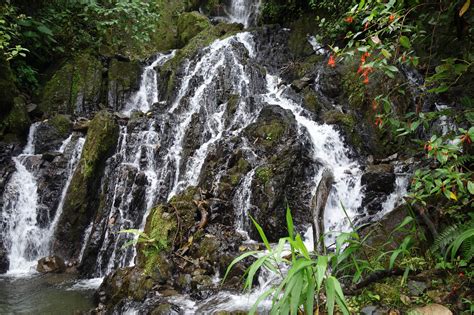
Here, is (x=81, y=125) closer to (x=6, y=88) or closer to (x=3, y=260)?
(x=6, y=88)

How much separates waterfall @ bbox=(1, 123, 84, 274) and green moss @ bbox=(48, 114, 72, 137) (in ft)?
4.17

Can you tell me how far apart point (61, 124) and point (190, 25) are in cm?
902

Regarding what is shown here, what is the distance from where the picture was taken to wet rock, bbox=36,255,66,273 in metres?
8.27

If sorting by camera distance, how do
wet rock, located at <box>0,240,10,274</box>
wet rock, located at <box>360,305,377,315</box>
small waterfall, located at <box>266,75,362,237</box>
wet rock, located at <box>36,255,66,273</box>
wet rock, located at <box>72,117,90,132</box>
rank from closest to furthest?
1. wet rock, located at <box>360,305,377,315</box>
2. small waterfall, located at <box>266,75,362,237</box>
3. wet rock, located at <box>36,255,66,273</box>
4. wet rock, located at <box>0,240,10,274</box>
5. wet rock, located at <box>72,117,90,132</box>

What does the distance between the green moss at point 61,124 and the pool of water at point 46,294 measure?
477 centimetres

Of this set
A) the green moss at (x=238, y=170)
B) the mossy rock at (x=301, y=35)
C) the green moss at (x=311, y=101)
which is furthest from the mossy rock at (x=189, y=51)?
the green moss at (x=238, y=170)

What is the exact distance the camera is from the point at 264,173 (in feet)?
26.3

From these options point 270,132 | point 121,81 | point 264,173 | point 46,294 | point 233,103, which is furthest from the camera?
point 121,81

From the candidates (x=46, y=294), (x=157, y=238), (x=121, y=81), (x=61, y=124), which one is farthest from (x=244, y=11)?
(x=46, y=294)

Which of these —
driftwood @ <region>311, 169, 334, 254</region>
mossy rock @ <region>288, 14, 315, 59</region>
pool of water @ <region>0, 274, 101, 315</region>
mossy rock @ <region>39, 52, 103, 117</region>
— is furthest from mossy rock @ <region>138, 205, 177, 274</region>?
mossy rock @ <region>288, 14, 315, 59</region>

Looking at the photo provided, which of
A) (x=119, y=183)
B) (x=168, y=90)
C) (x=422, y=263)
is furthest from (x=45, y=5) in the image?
(x=422, y=263)

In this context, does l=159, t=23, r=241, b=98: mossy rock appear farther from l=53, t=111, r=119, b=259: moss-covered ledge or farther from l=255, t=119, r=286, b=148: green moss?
l=255, t=119, r=286, b=148: green moss

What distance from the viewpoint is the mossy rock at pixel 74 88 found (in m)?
12.7

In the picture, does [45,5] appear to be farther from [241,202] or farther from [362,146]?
[362,146]
